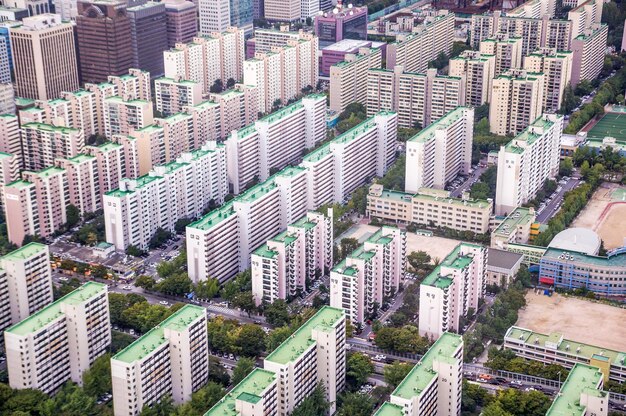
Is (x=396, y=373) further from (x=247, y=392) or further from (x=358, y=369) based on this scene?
(x=247, y=392)

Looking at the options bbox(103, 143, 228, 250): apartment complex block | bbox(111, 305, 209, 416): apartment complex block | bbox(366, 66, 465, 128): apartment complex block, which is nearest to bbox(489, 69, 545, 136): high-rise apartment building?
bbox(366, 66, 465, 128): apartment complex block

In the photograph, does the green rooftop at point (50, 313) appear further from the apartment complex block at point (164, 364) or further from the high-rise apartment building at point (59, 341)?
the apartment complex block at point (164, 364)

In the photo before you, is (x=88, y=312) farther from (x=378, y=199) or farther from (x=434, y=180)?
(x=434, y=180)

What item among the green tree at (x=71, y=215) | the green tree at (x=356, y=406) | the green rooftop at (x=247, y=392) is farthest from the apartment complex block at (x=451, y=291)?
the green tree at (x=71, y=215)

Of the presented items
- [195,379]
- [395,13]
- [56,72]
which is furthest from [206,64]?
[195,379]

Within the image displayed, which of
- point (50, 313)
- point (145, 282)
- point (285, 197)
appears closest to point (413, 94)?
point (285, 197)

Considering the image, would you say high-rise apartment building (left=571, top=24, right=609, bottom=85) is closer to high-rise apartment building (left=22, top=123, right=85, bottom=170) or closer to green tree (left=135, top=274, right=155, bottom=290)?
high-rise apartment building (left=22, top=123, right=85, bottom=170)
